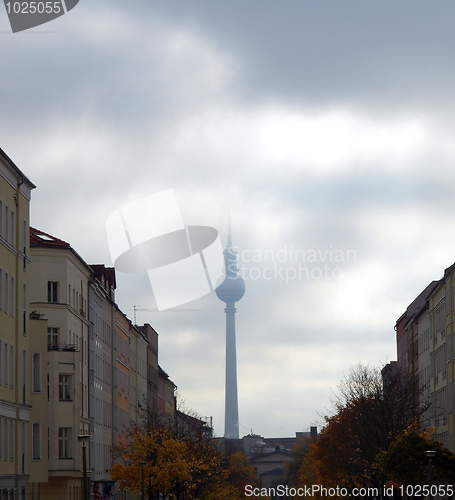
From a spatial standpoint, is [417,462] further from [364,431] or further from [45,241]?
[45,241]

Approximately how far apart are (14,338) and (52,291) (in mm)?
19411

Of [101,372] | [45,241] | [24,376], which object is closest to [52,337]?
[45,241]

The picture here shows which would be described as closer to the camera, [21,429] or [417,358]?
[21,429]

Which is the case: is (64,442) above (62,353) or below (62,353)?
below

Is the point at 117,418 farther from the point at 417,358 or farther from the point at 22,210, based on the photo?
the point at 22,210

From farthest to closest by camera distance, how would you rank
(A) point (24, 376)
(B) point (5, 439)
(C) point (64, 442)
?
(C) point (64, 442) < (A) point (24, 376) < (B) point (5, 439)

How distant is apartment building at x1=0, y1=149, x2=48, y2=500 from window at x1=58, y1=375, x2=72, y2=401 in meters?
10.7

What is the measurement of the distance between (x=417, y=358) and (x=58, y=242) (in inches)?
1965

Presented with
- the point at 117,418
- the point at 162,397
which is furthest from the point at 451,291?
the point at 162,397

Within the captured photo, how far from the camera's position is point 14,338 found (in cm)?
4894

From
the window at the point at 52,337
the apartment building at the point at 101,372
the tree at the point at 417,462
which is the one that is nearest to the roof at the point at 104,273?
the apartment building at the point at 101,372

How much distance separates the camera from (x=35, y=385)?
59.3 meters

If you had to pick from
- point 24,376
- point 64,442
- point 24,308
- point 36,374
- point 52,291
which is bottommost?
point 64,442

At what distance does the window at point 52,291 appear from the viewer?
223 ft
